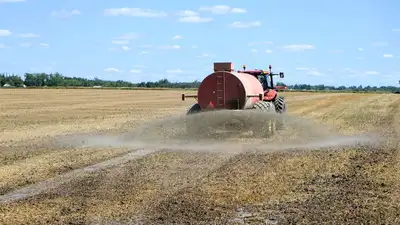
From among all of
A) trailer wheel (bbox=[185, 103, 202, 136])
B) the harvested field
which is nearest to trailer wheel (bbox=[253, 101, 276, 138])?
trailer wheel (bbox=[185, 103, 202, 136])

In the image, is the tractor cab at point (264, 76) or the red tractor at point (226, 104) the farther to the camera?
the tractor cab at point (264, 76)

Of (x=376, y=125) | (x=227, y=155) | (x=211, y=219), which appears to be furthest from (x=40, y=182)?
(x=376, y=125)

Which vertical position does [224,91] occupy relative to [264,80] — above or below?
below

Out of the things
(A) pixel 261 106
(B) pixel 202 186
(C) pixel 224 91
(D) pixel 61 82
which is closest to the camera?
(B) pixel 202 186

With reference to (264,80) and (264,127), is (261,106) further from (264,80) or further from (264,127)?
(264,80)

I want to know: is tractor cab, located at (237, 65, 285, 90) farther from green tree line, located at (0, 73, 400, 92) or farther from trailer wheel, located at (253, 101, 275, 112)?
green tree line, located at (0, 73, 400, 92)

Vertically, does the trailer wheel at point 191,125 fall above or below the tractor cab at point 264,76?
below

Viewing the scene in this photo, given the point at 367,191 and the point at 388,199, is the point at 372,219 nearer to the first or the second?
the point at 388,199

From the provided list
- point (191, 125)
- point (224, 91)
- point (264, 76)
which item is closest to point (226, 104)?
point (224, 91)

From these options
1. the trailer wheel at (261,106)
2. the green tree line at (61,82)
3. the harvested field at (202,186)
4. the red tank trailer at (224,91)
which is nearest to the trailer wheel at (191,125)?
the red tank trailer at (224,91)

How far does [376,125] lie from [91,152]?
12290 mm

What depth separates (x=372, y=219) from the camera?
741cm

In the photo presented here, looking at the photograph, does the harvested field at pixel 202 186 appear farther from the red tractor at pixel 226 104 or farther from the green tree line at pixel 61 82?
the green tree line at pixel 61 82

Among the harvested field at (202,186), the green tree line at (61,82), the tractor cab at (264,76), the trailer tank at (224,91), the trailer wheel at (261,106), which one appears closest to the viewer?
the harvested field at (202,186)
